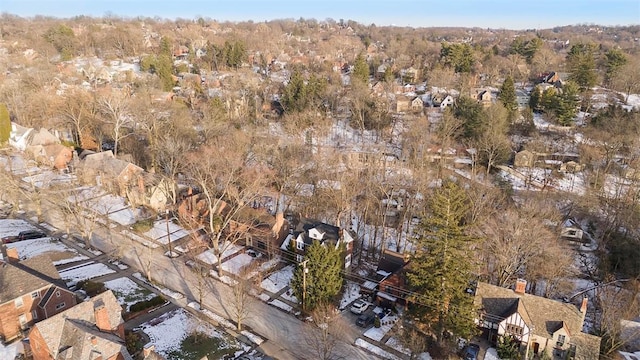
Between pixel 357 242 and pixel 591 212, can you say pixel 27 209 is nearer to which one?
pixel 357 242

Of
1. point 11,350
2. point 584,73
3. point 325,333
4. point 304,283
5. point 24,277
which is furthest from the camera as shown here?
point 584,73

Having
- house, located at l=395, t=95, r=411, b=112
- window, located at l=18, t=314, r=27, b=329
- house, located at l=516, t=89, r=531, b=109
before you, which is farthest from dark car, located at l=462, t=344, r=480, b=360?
house, located at l=516, t=89, r=531, b=109

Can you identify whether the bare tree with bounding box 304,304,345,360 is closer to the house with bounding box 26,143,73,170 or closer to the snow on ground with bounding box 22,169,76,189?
the snow on ground with bounding box 22,169,76,189

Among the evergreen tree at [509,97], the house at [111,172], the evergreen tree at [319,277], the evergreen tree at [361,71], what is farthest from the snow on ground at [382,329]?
the evergreen tree at [361,71]

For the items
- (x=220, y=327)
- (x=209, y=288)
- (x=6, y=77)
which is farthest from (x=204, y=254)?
(x=6, y=77)

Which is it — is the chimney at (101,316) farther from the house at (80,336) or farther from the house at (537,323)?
the house at (537,323)

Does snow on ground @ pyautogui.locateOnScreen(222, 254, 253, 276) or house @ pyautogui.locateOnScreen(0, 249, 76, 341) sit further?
snow on ground @ pyautogui.locateOnScreen(222, 254, 253, 276)

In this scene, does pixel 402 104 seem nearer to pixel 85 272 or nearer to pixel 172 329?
pixel 85 272

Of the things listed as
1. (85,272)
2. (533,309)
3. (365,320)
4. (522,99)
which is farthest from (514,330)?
(522,99)
